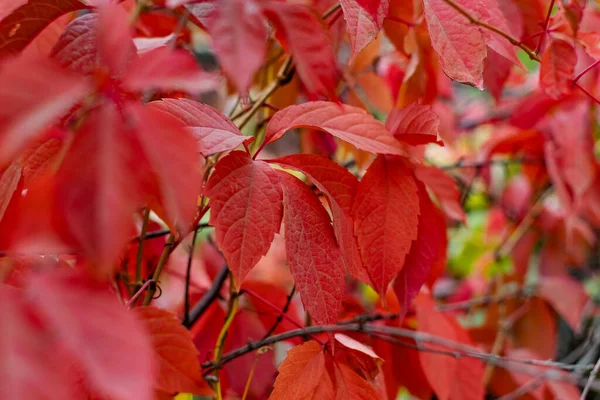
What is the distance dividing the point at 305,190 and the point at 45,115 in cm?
26

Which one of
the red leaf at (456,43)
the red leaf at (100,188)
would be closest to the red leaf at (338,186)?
the red leaf at (456,43)

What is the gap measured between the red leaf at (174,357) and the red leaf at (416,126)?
10.8 inches

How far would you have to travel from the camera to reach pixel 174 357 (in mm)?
398

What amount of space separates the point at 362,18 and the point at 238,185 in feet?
0.55

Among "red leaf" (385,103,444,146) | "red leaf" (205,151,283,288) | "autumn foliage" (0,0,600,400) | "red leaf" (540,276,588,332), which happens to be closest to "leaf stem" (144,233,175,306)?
"autumn foliage" (0,0,600,400)

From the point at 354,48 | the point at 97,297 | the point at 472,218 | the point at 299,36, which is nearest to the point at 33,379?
the point at 97,297

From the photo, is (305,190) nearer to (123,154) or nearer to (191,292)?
(123,154)

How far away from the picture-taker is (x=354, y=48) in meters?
0.48

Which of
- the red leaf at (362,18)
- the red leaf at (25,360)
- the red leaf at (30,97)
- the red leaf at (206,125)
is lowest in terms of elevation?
the red leaf at (206,125)

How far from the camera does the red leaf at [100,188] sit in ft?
0.83

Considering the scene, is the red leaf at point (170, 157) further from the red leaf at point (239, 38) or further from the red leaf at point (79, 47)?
the red leaf at point (79, 47)

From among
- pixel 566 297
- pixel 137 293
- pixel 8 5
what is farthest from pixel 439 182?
pixel 566 297

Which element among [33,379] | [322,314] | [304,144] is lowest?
[304,144]

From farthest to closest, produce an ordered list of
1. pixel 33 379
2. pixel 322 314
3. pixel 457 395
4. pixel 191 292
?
1. pixel 191 292
2. pixel 457 395
3. pixel 322 314
4. pixel 33 379
